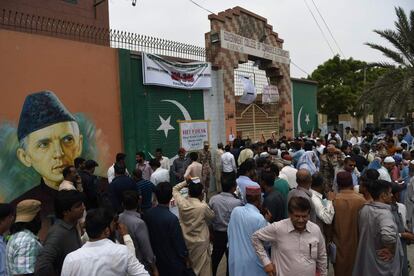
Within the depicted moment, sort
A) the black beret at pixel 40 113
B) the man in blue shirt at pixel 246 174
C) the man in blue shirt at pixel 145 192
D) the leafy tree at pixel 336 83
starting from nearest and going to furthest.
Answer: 1. the man in blue shirt at pixel 246 174
2. the man in blue shirt at pixel 145 192
3. the black beret at pixel 40 113
4. the leafy tree at pixel 336 83

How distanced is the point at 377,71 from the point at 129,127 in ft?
99.4

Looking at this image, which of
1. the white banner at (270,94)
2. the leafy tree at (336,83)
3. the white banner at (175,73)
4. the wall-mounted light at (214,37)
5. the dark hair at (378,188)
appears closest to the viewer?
the dark hair at (378,188)

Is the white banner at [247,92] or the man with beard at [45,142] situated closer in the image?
the man with beard at [45,142]

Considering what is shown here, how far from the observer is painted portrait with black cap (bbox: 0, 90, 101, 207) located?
6.68 meters

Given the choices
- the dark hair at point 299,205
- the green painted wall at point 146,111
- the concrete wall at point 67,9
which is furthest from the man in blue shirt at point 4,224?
the concrete wall at point 67,9

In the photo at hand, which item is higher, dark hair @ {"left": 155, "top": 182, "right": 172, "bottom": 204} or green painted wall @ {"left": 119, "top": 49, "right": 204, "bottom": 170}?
green painted wall @ {"left": 119, "top": 49, "right": 204, "bottom": 170}

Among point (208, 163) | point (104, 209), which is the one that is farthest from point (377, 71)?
point (104, 209)

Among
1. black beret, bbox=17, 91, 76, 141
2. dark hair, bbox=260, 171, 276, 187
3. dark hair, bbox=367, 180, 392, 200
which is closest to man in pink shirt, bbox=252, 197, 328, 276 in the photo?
dark hair, bbox=367, 180, 392, 200

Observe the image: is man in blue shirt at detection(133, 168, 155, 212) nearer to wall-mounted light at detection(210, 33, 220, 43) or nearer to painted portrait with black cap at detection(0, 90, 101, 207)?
painted portrait with black cap at detection(0, 90, 101, 207)

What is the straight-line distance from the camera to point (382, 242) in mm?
3453

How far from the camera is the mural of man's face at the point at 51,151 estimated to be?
7.00 m

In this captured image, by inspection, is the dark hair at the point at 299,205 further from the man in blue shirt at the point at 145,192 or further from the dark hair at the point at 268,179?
the man in blue shirt at the point at 145,192

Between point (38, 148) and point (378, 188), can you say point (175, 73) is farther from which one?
point (378, 188)

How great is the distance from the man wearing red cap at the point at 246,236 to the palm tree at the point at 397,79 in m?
12.2
